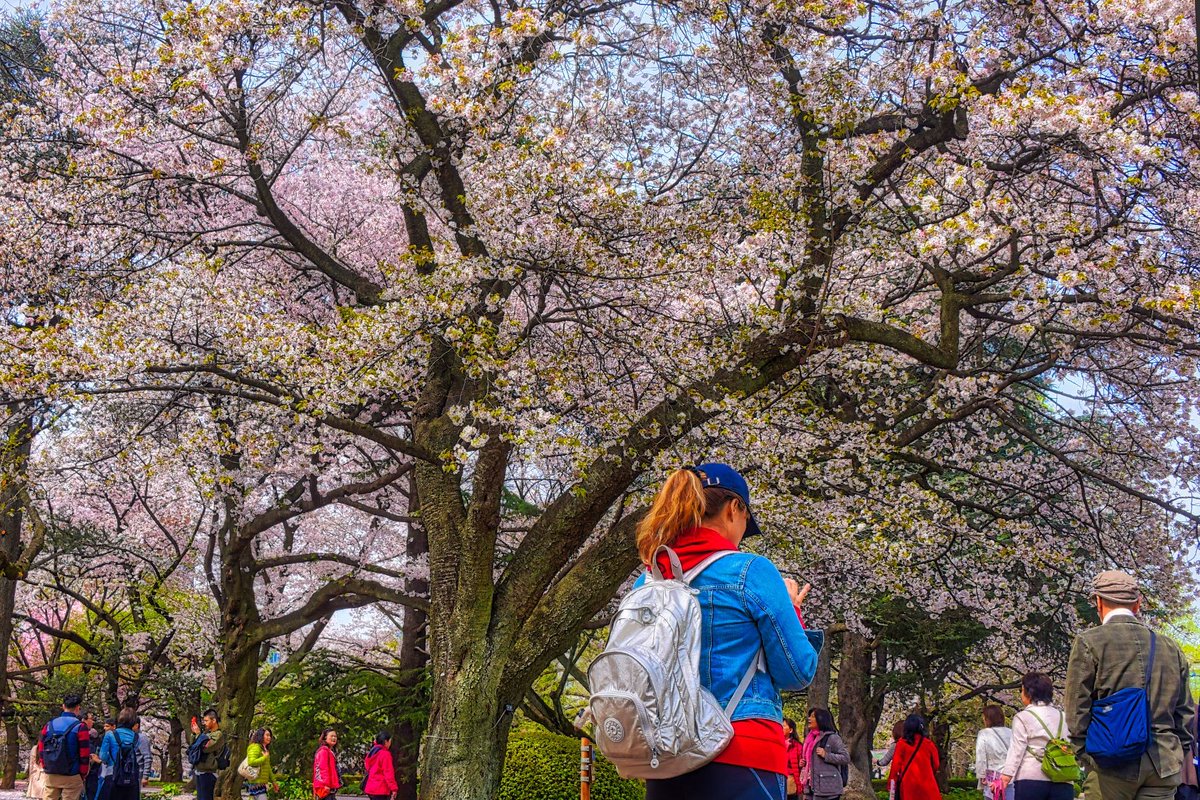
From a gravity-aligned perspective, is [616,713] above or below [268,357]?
below

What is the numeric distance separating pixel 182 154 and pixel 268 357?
452 centimetres

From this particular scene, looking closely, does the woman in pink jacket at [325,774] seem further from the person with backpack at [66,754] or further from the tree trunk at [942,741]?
the tree trunk at [942,741]

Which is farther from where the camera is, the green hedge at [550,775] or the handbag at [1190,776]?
A: the green hedge at [550,775]

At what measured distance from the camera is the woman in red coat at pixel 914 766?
29.4ft

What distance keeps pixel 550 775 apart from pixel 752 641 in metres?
12.5

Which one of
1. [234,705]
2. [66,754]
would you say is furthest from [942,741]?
[66,754]

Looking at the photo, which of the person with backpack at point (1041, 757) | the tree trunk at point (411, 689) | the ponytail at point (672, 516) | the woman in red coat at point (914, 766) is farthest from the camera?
the tree trunk at point (411, 689)

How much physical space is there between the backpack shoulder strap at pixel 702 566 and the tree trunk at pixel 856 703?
16.7 meters

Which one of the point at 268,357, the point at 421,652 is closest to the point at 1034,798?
the point at 268,357

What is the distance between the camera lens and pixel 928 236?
7.71 m

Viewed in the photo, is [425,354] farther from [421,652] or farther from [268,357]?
[421,652]

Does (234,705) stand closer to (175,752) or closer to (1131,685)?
(1131,685)

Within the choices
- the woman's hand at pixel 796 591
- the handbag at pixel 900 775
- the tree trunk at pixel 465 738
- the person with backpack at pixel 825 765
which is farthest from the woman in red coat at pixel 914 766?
the woman's hand at pixel 796 591

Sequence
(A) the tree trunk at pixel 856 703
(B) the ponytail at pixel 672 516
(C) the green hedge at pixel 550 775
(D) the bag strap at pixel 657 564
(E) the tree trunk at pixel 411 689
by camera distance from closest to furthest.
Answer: (D) the bag strap at pixel 657 564, (B) the ponytail at pixel 672 516, (C) the green hedge at pixel 550 775, (E) the tree trunk at pixel 411 689, (A) the tree trunk at pixel 856 703
